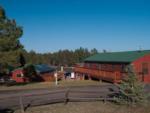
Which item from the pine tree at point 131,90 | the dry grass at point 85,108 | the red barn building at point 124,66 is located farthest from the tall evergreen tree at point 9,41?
the pine tree at point 131,90

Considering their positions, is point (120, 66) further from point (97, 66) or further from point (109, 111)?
point (109, 111)

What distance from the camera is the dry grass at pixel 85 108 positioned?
14102 mm

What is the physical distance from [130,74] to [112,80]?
17.3 m

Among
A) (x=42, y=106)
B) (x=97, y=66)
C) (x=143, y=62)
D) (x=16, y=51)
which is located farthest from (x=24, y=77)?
(x=42, y=106)

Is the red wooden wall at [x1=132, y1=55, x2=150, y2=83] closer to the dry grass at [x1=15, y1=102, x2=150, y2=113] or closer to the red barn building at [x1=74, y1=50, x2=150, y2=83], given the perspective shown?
the red barn building at [x1=74, y1=50, x2=150, y2=83]

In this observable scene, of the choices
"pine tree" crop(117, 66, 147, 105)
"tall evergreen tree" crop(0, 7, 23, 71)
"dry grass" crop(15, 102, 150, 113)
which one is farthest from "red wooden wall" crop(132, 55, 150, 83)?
"dry grass" crop(15, 102, 150, 113)

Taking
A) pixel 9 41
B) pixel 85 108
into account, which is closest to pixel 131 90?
pixel 85 108

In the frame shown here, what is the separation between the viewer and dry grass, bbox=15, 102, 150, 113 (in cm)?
1410

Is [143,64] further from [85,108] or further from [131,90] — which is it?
[85,108]

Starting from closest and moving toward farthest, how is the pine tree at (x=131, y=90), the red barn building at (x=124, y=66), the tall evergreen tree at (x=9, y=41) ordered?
the pine tree at (x=131, y=90) < the tall evergreen tree at (x=9, y=41) < the red barn building at (x=124, y=66)

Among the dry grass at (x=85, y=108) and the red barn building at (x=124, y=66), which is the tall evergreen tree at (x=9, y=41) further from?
the dry grass at (x=85, y=108)

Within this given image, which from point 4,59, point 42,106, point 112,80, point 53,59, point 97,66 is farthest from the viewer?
point 53,59

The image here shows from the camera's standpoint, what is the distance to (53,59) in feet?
490

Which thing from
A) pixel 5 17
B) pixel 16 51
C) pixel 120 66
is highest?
pixel 5 17
